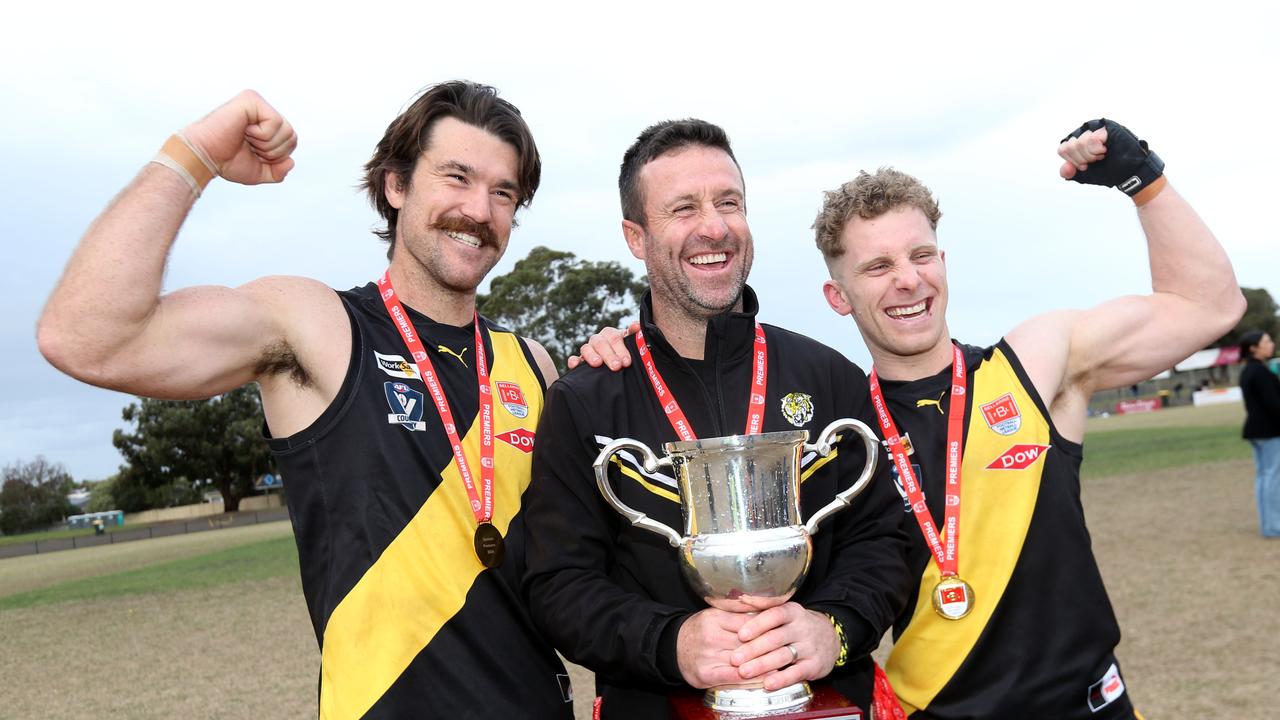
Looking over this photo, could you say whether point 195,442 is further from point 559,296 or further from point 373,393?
point 373,393

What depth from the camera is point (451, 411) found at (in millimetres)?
3332

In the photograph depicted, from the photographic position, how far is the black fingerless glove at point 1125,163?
3.52 m

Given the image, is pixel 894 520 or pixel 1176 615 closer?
pixel 894 520

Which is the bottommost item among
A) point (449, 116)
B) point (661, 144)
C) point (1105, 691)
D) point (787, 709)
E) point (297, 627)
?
point (297, 627)

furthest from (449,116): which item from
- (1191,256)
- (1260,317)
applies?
(1260,317)

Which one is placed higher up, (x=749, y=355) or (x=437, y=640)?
(x=749, y=355)

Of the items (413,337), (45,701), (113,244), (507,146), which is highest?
(507,146)

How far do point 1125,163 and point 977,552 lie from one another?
1534 millimetres

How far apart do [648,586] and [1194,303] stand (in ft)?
7.70

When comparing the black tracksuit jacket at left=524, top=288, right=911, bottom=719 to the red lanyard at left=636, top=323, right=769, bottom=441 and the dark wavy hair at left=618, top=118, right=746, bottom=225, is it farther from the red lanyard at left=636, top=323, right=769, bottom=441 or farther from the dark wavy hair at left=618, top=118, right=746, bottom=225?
the dark wavy hair at left=618, top=118, right=746, bottom=225

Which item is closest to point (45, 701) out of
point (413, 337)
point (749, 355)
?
point (413, 337)

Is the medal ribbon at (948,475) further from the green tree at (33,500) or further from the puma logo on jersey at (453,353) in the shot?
the green tree at (33,500)

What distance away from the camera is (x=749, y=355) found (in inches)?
126

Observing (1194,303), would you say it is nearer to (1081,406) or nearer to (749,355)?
(1081,406)
